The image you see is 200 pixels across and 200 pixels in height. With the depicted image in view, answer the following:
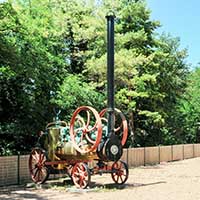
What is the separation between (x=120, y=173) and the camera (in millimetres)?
13055

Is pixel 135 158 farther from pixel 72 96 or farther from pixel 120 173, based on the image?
pixel 120 173

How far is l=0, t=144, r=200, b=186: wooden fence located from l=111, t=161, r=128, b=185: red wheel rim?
10.0 feet

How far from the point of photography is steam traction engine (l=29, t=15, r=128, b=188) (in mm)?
12062

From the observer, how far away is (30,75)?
52.7 feet

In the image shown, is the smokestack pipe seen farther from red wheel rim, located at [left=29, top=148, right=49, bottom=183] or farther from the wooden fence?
the wooden fence

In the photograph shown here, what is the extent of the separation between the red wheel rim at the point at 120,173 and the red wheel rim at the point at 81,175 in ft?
3.61

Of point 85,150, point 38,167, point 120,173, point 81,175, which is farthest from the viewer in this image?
point 38,167

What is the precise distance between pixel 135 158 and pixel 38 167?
26.2 ft

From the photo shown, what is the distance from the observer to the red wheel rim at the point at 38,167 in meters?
13.4

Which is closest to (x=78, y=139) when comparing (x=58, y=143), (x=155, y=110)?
(x=58, y=143)

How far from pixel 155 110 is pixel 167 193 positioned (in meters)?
13.2

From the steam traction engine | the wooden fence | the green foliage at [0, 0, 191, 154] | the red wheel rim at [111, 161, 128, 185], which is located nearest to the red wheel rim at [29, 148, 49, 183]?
the steam traction engine

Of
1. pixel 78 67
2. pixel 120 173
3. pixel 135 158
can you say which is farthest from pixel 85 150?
pixel 78 67

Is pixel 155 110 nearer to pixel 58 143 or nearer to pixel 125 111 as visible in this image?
pixel 125 111
